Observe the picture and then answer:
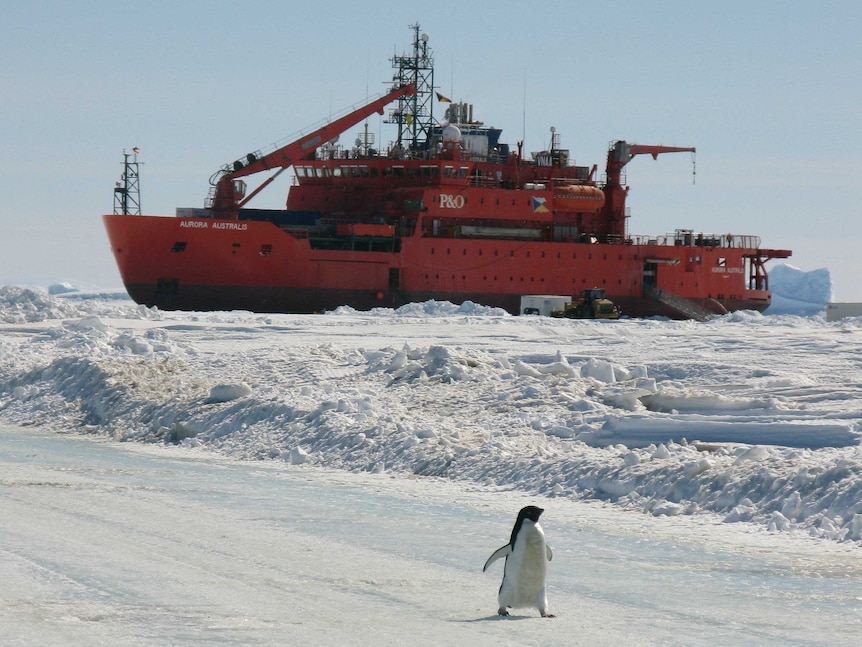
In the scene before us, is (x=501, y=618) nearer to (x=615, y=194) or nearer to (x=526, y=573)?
(x=526, y=573)

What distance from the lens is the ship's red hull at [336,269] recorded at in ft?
166

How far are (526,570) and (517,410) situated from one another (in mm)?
10056

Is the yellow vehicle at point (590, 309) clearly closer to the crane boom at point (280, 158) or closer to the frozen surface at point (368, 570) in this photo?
the crane boom at point (280, 158)

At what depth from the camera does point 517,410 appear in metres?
18.6

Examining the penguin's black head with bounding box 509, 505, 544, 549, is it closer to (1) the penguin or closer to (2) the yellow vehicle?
(1) the penguin

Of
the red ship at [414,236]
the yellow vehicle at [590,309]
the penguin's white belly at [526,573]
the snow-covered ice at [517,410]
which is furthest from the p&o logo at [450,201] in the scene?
the penguin's white belly at [526,573]

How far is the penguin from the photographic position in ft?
28.0

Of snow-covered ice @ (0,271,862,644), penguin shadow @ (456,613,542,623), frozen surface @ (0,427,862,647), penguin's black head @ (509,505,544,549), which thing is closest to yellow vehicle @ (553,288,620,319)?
snow-covered ice @ (0,271,862,644)

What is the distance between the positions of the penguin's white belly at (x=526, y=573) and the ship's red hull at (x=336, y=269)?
42978 mm

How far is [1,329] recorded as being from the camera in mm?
34500

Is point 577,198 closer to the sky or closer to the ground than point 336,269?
closer to the sky

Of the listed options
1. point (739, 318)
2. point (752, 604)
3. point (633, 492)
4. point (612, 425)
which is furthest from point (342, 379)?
point (739, 318)

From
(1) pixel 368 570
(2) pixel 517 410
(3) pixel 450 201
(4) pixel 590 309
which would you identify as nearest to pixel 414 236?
(3) pixel 450 201

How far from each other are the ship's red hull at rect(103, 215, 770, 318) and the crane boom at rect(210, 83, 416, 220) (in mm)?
2501
